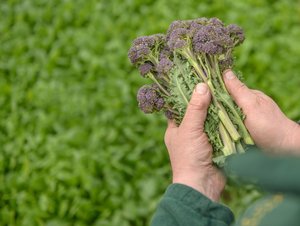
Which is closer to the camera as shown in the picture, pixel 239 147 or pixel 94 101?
pixel 239 147

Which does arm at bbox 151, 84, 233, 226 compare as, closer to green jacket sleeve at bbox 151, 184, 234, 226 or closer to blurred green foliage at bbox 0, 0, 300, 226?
green jacket sleeve at bbox 151, 184, 234, 226

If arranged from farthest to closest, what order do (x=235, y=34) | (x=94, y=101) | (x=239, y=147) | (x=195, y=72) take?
(x=94, y=101)
(x=235, y=34)
(x=195, y=72)
(x=239, y=147)

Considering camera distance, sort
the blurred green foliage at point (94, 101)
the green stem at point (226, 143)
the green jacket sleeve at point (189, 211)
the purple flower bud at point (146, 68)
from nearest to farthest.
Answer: the green jacket sleeve at point (189, 211), the green stem at point (226, 143), the purple flower bud at point (146, 68), the blurred green foliage at point (94, 101)

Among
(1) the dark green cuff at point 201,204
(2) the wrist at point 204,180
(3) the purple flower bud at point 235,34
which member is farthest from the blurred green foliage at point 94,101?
(1) the dark green cuff at point 201,204

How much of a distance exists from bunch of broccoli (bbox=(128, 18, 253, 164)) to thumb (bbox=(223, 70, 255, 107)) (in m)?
0.02

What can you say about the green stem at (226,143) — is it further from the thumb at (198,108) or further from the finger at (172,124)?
the finger at (172,124)

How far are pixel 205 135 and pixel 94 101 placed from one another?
7.32 ft

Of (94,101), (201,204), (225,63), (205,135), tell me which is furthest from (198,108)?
(94,101)

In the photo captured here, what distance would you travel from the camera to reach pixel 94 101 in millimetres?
4109

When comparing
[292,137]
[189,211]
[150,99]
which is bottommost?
[189,211]

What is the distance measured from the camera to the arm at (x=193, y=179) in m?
1.77

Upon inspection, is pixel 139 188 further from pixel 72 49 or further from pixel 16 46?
pixel 16 46

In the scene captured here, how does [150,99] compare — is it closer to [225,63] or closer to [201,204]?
[225,63]

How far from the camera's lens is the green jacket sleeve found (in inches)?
69.1
